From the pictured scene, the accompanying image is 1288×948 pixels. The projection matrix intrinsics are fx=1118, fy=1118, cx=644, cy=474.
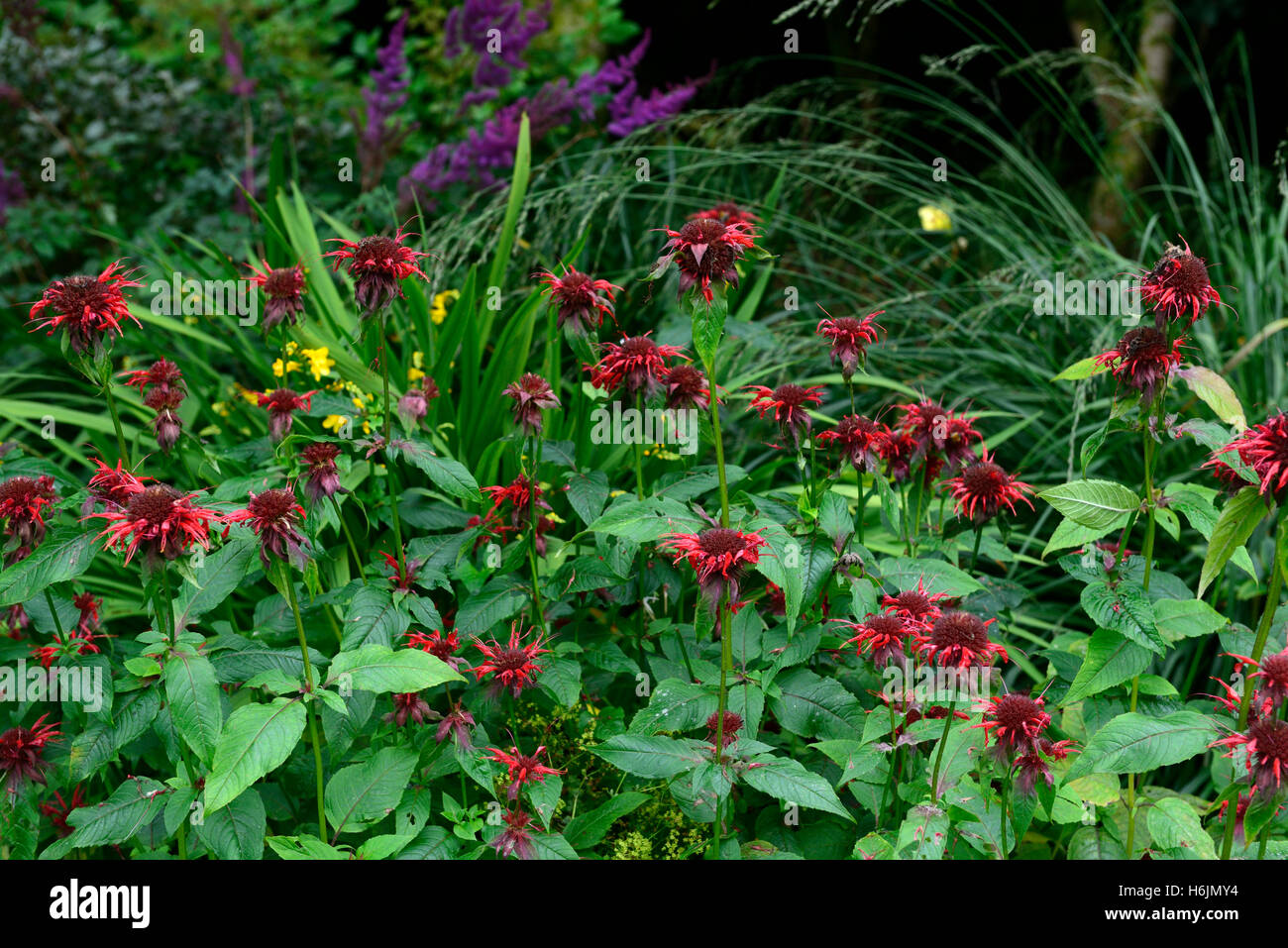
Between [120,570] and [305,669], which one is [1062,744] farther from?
[120,570]

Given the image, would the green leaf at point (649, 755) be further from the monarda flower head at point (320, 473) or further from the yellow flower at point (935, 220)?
the yellow flower at point (935, 220)

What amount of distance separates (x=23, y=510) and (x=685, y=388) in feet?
3.21

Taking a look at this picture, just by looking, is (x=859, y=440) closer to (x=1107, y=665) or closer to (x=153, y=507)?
(x=1107, y=665)

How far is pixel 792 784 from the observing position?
1449 mm

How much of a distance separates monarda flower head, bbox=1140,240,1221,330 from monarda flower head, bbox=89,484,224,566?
1.26 metres

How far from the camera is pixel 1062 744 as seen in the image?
1.59 metres

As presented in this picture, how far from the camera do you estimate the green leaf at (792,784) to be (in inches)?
55.9

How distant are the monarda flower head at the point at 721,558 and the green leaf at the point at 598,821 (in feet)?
1.24

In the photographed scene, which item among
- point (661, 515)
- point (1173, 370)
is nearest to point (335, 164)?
point (661, 515)

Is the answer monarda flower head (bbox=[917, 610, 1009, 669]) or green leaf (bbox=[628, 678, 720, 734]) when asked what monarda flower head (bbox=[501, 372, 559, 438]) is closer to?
green leaf (bbox=[628, 678, 720, 734])

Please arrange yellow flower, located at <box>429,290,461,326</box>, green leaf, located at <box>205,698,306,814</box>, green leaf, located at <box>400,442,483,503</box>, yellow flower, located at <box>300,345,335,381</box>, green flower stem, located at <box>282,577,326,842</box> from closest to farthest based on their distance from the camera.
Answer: green leaf, located at <box>205,698,306,814</box> → green flower stem, located at <box>282,577,326,842</box> → green leaf, located at <box>400,442,483,503</box> → yellow flower, located at <box>300,345,335,381</box> → yellow flower, located at <box>429,290,461,326</box>

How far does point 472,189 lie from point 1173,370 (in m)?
2.65

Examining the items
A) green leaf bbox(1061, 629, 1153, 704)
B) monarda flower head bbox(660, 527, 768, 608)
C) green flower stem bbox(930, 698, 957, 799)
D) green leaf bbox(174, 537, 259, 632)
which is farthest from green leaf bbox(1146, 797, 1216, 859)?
green leaf bbox(174, 537, 259, 632)

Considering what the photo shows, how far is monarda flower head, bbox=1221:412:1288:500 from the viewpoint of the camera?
128 centimetres
